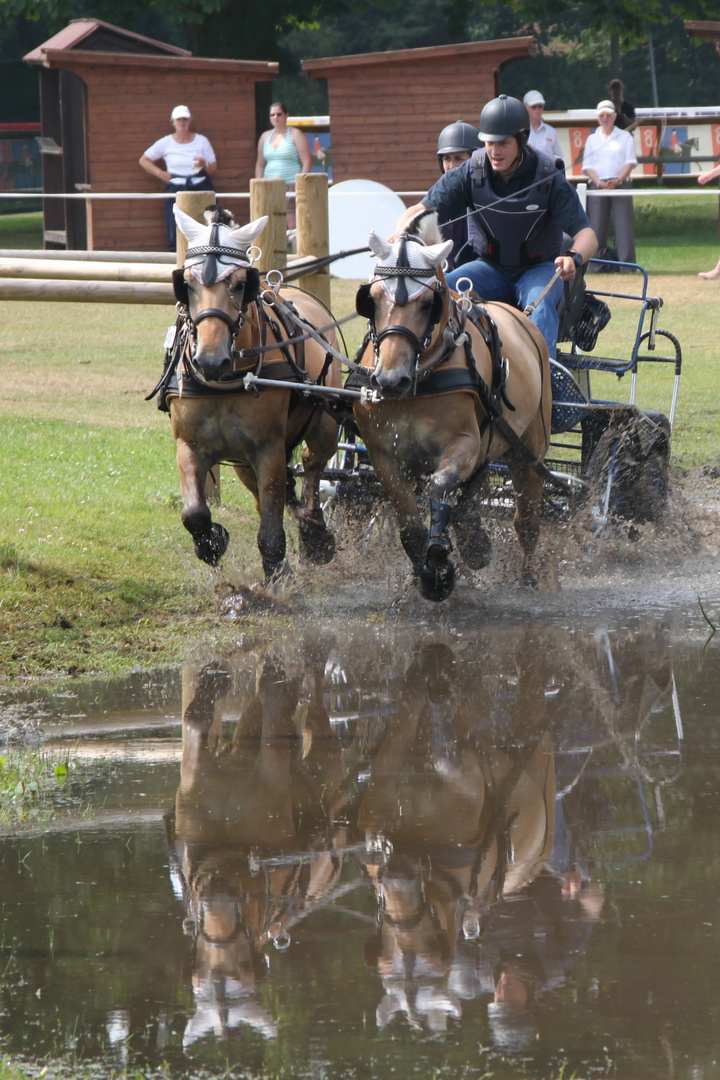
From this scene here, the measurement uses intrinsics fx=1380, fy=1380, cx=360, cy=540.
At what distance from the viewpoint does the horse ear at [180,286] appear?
6.14 m

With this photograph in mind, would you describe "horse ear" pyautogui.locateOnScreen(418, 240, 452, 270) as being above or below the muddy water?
above

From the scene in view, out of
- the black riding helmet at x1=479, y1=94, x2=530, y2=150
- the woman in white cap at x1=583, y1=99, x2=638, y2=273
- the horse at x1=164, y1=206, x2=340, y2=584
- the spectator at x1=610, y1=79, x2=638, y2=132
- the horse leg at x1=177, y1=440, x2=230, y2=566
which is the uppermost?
the spectator at x1=610, y1=79, x2=638, y2=132

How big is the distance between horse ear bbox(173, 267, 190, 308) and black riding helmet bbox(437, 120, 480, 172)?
344 cm

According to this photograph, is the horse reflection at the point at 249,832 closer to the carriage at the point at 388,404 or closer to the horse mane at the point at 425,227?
the carriage at the point at 388,404

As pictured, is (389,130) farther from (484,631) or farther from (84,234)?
(484,631)

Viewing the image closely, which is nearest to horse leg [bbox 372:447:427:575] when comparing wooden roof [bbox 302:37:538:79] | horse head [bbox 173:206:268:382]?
horse head [bbox 173:206:268:382]

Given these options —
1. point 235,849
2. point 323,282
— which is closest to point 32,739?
point 235,849

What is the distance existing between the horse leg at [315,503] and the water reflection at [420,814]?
3.86 feet

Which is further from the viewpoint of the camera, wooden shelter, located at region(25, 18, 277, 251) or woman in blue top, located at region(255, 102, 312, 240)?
wooden shelter, located at region(25, 18, 277, 251)

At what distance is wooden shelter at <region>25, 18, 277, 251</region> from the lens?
20953 mm

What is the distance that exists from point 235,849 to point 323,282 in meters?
4.83

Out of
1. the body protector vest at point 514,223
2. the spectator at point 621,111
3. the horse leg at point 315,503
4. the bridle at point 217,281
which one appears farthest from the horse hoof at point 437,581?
the spectator at point 621,111

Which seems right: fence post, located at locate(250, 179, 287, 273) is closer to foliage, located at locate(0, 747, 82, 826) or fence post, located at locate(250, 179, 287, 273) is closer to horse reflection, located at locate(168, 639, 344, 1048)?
horse reflection, located at locate(168, 639, 344, 1048)

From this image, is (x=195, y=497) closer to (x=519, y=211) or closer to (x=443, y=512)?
(x=443, y=512)
